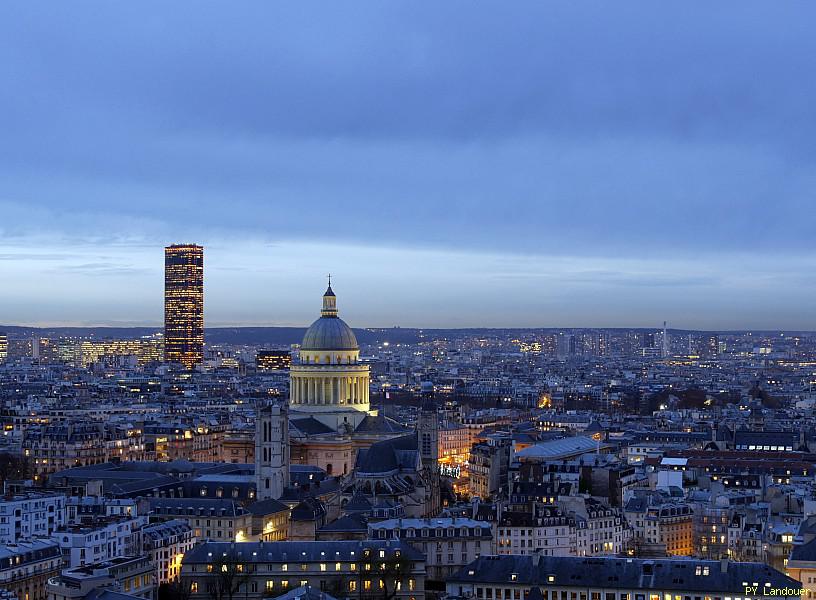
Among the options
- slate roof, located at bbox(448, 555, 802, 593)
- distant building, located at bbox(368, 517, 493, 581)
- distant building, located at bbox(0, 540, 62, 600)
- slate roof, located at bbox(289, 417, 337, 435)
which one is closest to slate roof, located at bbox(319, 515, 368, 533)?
distant building, located at bbox(368, 517, 493, 581)

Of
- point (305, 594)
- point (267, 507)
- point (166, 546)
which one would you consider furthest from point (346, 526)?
point (305, 594)

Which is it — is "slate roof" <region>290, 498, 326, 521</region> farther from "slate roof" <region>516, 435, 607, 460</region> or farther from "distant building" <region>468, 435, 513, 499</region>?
"slate roof" <region>516, 435, 607, 460</region>

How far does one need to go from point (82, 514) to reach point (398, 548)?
20.2m

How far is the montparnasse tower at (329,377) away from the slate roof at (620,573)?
45.5 metres

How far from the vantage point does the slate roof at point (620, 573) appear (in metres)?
66.3

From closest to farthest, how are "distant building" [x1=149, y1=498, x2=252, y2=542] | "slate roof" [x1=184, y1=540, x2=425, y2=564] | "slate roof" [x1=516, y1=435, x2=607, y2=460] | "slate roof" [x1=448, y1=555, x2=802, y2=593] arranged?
"slate roof" [x1=448, y1=555, x2=802, y2=593]
"slate roof" [x1=184, y1=540, x2=425, y2=564]
"distant building" [x1=149, y1=498, x2=252, y2=542]
"slate roof" [x1=516, y1=435, x2=607, y2=460]

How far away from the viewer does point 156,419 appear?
146875 millimetres

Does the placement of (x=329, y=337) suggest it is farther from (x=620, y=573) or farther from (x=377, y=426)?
(x=620, y=573)

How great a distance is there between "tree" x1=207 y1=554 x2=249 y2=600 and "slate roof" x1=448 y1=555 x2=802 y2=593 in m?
8.73

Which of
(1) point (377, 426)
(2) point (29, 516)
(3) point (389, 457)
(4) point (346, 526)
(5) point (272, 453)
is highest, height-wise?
(1) point (377, 426)

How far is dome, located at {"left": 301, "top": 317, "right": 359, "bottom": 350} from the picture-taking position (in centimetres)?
11712

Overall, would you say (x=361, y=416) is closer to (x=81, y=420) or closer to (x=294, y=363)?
(x=294, y=363)

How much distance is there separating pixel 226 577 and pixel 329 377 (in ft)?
157

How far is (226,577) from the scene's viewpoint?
226 ft
